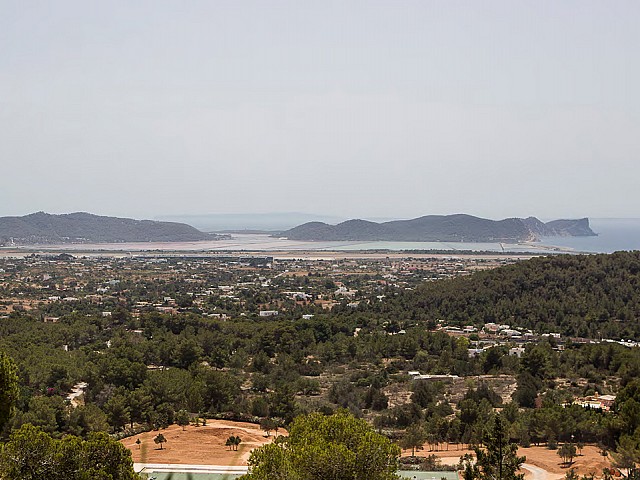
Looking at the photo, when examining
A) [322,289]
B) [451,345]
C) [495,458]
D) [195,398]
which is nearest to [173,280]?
[322,289]

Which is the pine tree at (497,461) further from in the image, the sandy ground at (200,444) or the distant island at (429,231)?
the distant island at (429,231)

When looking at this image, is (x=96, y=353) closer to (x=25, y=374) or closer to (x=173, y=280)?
(x=25, y=374)

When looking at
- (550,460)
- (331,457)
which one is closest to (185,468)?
(331,457)

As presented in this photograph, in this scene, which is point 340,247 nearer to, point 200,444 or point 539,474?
point 200,444

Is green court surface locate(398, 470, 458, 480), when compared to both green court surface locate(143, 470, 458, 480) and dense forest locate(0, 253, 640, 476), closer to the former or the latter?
green court surface locate(143, 470, 458, 480)

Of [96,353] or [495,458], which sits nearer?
[495,458]

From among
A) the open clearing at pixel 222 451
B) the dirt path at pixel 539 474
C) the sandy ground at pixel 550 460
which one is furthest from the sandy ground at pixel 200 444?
the dirt path at pixel 539 474
